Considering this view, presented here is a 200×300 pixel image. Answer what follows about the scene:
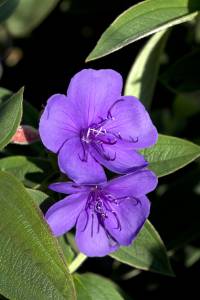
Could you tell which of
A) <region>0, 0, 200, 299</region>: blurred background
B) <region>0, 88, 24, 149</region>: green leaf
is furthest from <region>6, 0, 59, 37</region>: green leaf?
<region>0, 88, 24, 149</region>: green leaf

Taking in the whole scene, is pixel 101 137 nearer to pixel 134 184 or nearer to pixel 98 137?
pixel 98 137

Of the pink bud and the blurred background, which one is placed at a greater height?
the pink bud

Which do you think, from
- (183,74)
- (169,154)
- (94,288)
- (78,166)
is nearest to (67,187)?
(78,166)

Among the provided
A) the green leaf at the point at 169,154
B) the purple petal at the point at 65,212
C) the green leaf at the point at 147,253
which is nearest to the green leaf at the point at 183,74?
the green leaf at the point at 169,154

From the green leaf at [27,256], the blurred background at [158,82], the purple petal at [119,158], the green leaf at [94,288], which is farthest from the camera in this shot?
the blurred background at [158,82]

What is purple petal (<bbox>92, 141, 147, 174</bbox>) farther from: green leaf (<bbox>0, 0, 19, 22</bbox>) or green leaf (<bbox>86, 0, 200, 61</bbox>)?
green leaf (<bbox>0, 0, 19, 22</bbox>)

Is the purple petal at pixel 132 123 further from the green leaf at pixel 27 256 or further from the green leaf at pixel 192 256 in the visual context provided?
the green leaf at pixel 192 256

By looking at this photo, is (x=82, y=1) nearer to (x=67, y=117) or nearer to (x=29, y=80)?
(x=29, y=80)

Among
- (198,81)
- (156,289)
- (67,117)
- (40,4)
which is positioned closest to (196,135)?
(198,81)
